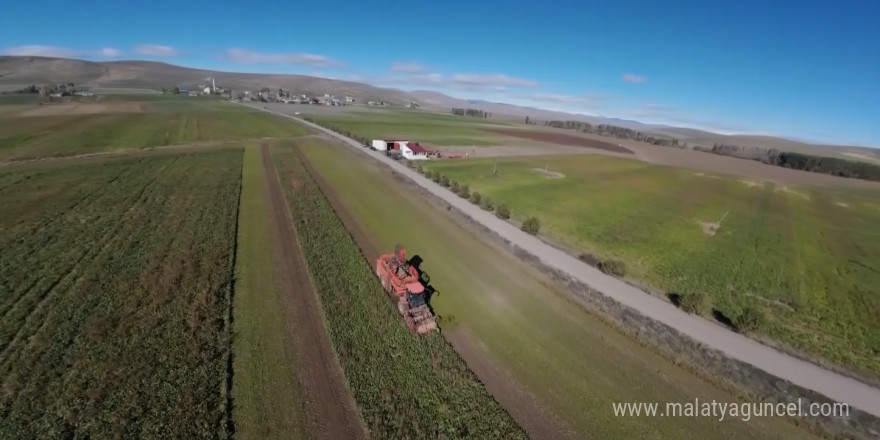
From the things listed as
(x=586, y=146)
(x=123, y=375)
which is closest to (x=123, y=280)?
(x=123, y=375)

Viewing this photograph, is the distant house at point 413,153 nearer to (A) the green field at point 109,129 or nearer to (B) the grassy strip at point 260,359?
(A) the green field at point 109,129

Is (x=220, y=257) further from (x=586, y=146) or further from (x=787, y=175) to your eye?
(x=787, y=175)

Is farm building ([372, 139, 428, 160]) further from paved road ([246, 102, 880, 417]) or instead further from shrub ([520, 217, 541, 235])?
paved road ([246, 102, 880, 417])

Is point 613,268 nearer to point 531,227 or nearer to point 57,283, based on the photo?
point 531,227

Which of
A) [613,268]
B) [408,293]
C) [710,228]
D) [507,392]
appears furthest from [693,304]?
[710,228]

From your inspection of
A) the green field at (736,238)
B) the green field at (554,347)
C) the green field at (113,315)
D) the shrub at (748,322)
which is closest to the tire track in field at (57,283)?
the green field at (113,315)

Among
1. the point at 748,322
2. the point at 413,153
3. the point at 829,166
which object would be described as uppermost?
the point at 829,166
